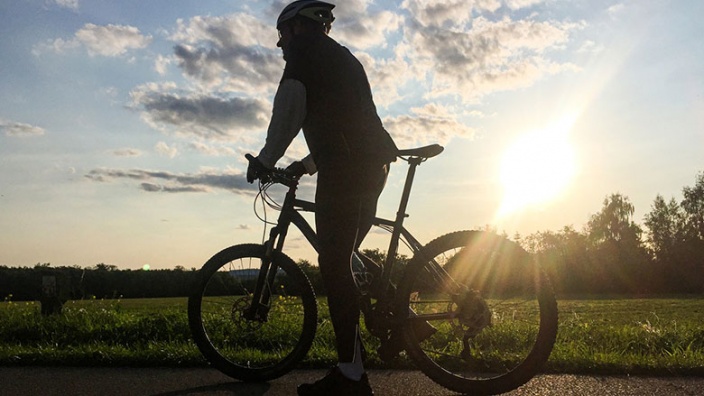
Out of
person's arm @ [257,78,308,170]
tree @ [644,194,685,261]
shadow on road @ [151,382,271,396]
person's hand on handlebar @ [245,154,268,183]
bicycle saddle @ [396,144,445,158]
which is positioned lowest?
shadow on road @ [151,382,271,396]

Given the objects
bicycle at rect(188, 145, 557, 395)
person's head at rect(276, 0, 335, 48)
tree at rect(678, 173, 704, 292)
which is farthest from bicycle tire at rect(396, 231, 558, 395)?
tree at rect(678, 173, 704, 292)

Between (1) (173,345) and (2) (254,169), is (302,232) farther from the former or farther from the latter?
(1) (173,345)

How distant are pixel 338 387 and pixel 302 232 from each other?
3.92ft

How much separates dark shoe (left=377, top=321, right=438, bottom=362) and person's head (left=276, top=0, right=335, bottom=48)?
2025 mm

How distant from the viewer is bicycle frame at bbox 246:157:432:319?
4.70 m

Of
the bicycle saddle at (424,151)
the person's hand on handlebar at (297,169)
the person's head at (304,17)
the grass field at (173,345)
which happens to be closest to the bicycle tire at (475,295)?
the bicycle saddle at (424,151)

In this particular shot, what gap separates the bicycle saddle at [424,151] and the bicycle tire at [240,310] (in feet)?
4.03

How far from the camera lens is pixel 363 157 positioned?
441 centimetres

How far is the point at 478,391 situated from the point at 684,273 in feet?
132

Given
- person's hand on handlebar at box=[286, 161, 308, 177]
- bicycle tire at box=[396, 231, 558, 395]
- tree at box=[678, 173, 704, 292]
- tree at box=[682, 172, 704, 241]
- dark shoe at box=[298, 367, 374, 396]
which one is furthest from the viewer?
tree at box=[682, 172, 704, 241]

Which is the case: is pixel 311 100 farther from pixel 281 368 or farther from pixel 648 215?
pixel 648 215

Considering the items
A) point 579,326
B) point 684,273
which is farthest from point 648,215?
point 579,326

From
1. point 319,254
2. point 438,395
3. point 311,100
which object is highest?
point 311,100

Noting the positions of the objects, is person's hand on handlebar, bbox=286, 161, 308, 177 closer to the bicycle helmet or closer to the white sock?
the bicycle helmet
